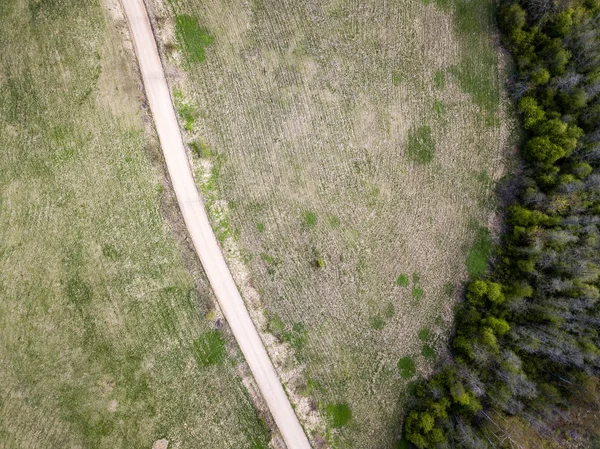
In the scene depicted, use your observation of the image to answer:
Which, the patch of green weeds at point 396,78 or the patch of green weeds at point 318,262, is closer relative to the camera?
the patch of green weeds at point 318,262

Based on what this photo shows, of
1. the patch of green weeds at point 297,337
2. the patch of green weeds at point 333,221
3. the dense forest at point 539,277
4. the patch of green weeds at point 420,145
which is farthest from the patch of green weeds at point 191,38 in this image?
the dense forest at point 539,277

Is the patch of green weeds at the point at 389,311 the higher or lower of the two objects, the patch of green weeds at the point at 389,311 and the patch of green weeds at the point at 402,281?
the lower

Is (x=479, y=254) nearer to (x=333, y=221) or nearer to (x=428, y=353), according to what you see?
(x=428, y=353)

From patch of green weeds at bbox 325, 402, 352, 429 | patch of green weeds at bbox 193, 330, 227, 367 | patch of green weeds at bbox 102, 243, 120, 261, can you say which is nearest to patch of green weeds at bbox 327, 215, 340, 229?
patch of green weeds at bbox 193, 330, 227, 367

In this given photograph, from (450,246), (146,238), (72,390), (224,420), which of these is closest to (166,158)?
(146,238)

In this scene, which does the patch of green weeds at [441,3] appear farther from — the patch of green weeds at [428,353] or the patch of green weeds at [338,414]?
the patch of green weeds at [338,414]

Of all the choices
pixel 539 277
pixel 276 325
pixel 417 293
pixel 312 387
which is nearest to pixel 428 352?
pixel 417 293
